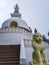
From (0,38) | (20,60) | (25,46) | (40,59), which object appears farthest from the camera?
(0,38)

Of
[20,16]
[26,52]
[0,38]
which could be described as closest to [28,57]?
[26,52]

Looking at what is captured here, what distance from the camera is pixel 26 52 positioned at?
21922 mm

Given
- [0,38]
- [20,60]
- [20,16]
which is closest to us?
[20,60]

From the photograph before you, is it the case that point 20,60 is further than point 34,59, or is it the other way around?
point 20,60

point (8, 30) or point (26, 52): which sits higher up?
point (8, 30)

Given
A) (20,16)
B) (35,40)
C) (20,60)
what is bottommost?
(20,60)

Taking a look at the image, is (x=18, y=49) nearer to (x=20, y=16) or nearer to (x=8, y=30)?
(x=8, y=30)

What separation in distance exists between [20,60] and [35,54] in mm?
6266

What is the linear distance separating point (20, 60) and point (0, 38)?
14.3 meters

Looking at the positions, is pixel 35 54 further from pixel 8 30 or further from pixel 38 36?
pixel 8 30

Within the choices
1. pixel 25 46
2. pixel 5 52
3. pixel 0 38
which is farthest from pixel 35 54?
pixel 0 38

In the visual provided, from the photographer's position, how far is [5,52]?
69.5 feet

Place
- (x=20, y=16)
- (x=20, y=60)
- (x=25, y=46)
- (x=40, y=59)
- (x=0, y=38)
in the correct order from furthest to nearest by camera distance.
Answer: (x=20, y=16)
(x=0, y=38)
(x=25, y=46)
(x=20, y=60)
(x=40, y=59)

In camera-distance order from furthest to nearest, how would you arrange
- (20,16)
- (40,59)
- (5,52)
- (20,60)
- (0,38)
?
(20,16) → (0,38) → (5,52) → (20,60) → (40,59)
